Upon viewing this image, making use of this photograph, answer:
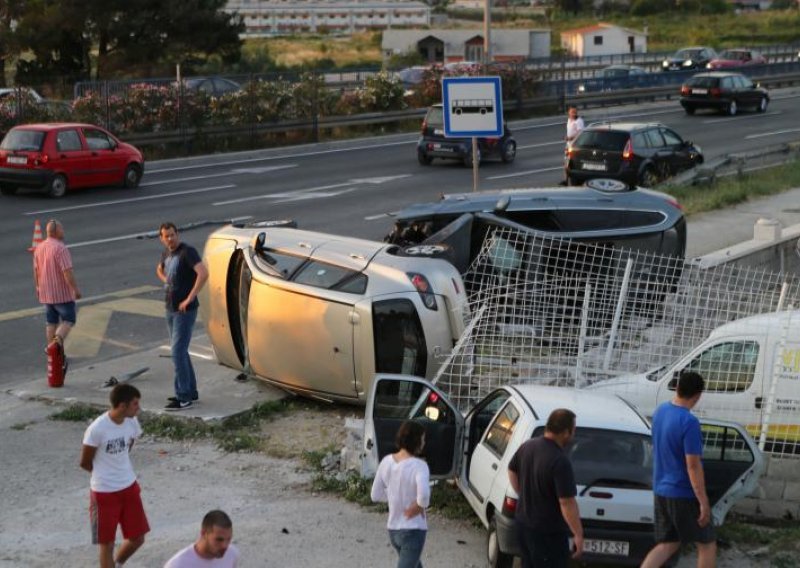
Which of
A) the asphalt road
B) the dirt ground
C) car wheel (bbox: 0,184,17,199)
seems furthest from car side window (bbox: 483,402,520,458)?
car wheel (bbox: 0,184,17,199)

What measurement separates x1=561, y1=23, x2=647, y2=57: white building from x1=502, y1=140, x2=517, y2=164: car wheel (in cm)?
6611

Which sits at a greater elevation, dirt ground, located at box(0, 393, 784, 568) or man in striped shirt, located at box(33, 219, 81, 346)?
man in striped shirt, located at box(33, 219, 81, 346)

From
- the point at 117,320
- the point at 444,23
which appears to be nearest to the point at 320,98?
the point at 117,320

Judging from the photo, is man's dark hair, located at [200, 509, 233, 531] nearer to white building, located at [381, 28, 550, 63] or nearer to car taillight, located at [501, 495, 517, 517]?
car taillight, located at [501, 495, 517, 517]

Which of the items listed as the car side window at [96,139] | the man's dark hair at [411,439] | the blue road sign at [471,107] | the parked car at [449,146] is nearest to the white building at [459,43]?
the parked car at [449,146]

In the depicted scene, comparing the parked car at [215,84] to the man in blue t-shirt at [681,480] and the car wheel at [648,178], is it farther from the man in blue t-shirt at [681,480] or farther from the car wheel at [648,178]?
the man in blue t-shirt at [681,480]

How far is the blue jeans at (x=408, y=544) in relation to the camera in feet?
24.7

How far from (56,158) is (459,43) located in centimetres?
7719

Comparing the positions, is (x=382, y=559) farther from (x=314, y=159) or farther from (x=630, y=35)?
(x=630, y=35)

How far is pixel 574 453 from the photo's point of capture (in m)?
8.53

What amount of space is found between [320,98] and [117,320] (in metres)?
23.4

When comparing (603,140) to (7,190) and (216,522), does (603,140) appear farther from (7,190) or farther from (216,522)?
(216,522)

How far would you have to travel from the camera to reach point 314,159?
34.9m

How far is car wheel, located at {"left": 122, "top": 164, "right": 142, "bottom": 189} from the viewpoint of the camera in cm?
2819
